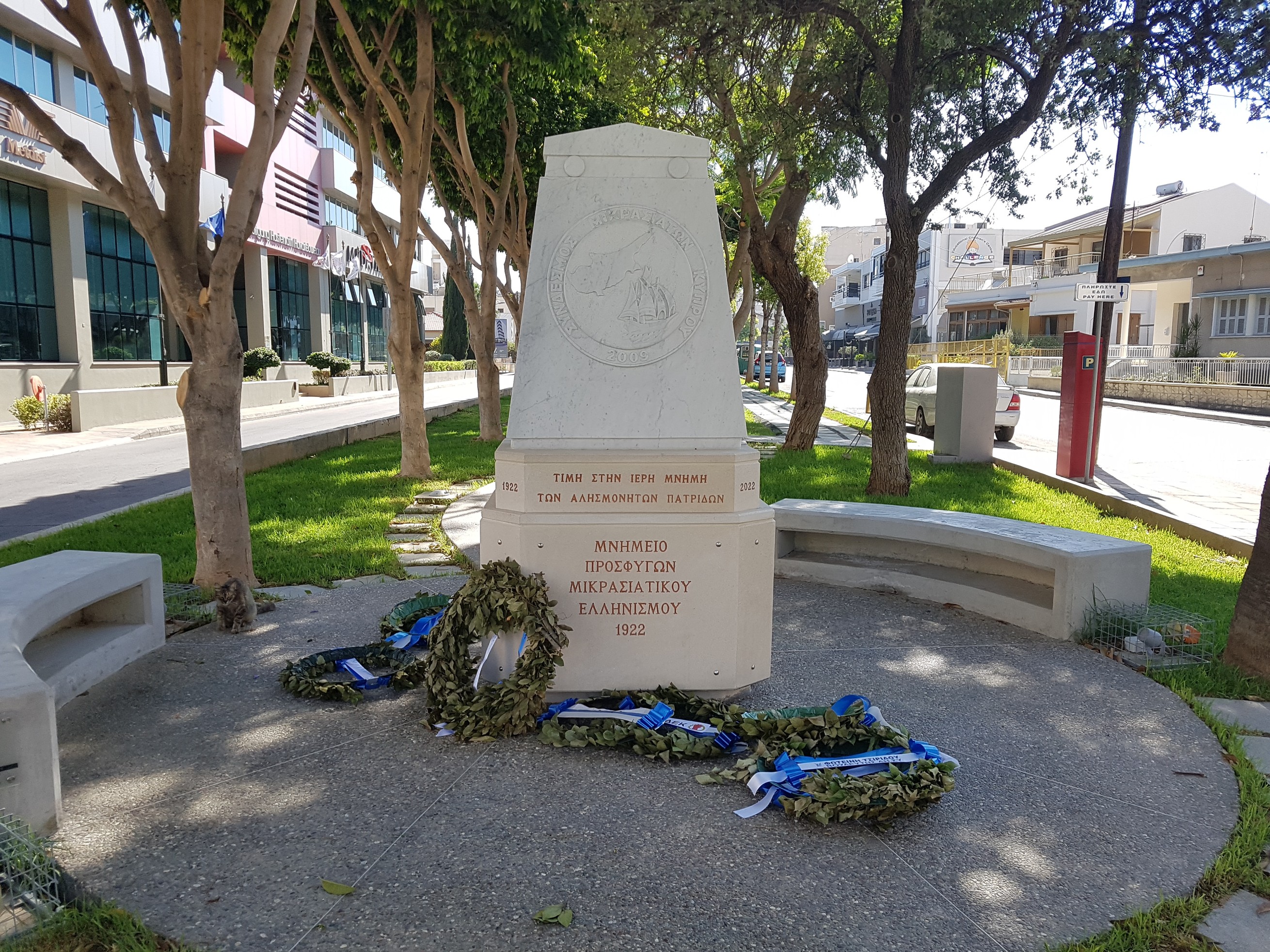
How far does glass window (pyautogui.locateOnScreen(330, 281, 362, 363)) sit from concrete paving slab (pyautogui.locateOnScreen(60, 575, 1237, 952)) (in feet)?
152

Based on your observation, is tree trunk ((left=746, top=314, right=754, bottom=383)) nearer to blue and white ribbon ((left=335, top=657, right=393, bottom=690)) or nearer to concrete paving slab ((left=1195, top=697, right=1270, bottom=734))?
concrete paving slab ((left=1195, top=697, right=1270, bottom=734))

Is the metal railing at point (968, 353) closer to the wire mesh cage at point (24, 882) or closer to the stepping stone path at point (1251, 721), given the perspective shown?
the stepping stone path at point (1251, 721)

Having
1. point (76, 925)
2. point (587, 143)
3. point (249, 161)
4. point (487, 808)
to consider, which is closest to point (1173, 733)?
point (487, 808)

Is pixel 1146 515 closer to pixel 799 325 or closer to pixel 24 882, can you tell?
pixel 799 325

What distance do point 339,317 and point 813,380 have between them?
134 ft

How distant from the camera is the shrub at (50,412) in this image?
20609 millimetres

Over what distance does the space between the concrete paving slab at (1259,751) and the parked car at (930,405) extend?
557 inches

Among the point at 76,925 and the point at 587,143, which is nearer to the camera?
the point at 76,925

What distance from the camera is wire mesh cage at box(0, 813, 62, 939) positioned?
2.73 meters

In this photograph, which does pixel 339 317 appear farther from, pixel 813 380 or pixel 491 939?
pixel 491 939

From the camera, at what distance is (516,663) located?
441 centimetres

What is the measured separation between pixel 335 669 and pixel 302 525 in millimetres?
4701

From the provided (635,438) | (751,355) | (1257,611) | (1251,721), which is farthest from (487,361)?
(751,355)

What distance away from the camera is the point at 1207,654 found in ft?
18.0
